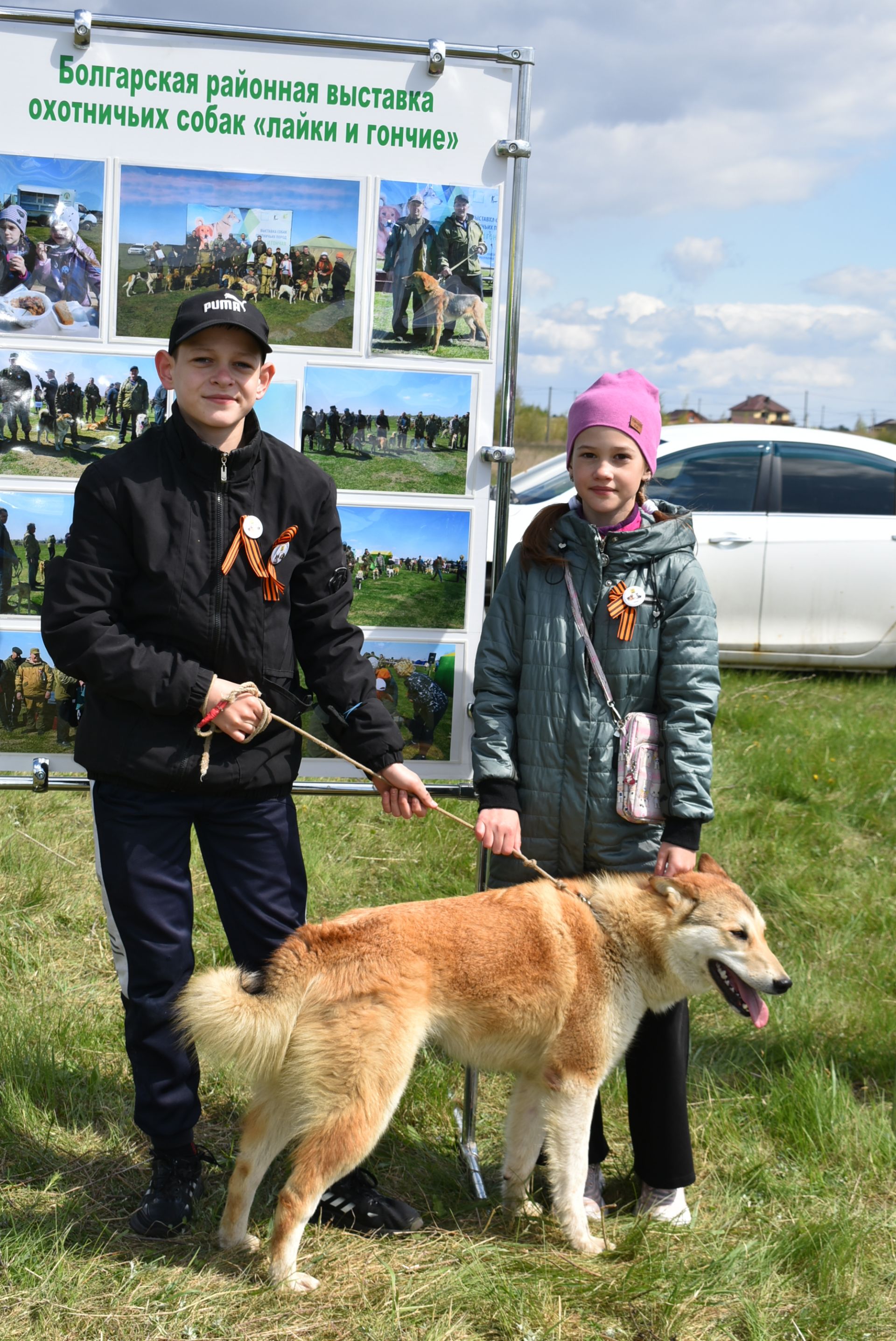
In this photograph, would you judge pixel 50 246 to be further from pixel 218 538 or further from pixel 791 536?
pixel 791 536

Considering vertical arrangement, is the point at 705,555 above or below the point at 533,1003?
above

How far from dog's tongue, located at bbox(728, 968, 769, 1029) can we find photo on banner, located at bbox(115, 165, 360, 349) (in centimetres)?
222

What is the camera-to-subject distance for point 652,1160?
319 centimetres

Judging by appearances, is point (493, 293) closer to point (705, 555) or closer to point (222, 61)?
point (222, 61)

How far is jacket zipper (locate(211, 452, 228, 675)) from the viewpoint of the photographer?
289 cm

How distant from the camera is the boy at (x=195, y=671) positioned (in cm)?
283

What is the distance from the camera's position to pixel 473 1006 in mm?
2889

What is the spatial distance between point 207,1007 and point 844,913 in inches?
136

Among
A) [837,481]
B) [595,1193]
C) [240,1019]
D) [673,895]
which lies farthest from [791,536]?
[240,1019]

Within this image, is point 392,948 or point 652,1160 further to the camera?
point 652,1160

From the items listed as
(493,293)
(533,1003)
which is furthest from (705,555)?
(533,1003)

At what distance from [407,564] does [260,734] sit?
767 millimetres

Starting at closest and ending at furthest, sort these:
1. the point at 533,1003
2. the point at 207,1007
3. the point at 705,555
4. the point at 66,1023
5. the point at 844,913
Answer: the point at 207,1007 → the point at 533,1003 → the point at 66,1023 → the point at 844,913 → the point at 705,555

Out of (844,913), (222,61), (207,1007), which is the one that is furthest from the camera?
(844,913)
